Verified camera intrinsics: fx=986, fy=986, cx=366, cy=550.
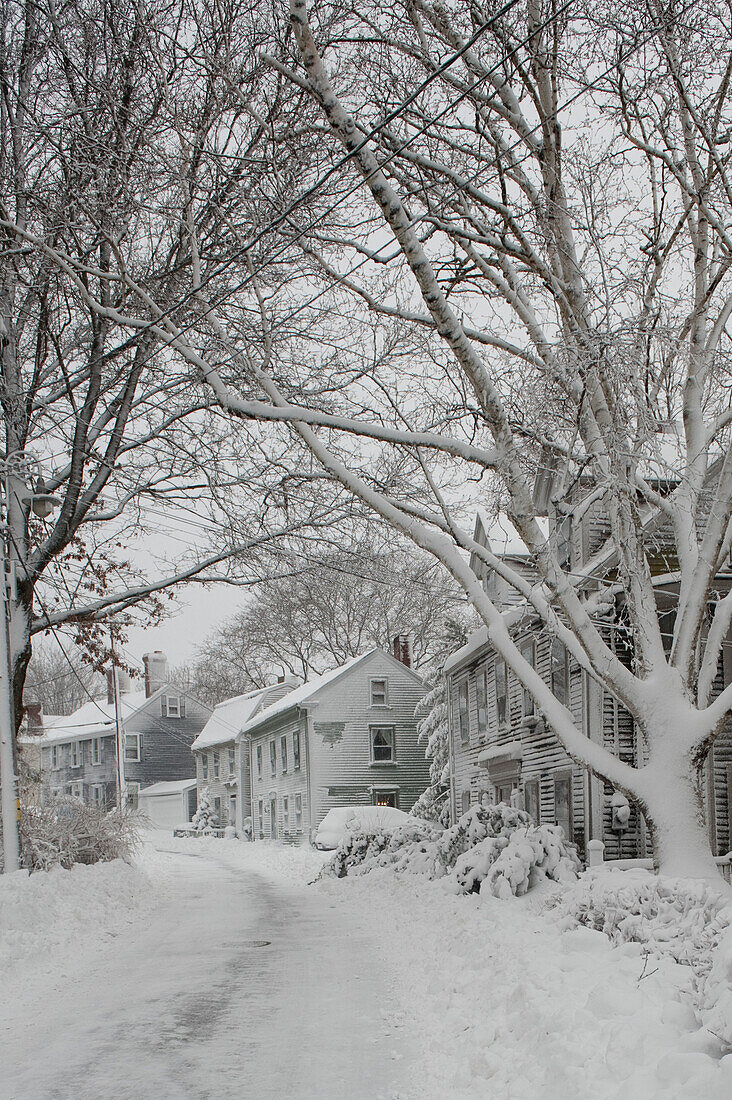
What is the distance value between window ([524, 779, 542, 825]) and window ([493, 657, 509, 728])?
1.85 m

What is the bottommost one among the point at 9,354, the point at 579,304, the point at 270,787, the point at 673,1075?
the point at 270,787

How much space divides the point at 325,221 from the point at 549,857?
27.9ft

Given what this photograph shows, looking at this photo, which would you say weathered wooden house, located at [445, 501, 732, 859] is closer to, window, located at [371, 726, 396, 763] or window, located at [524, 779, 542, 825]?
window, located at [524, 779, 542, 825]

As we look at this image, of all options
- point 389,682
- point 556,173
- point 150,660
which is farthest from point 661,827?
point 150,660

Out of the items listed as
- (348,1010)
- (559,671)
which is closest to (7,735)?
(348,1010)

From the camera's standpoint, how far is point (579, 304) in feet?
35.3

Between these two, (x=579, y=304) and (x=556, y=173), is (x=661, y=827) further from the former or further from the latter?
(x=556, y=173)

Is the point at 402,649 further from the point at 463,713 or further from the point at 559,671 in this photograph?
the point at 559,671

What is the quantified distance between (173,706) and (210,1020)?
5864 cm

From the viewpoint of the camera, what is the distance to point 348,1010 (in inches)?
301

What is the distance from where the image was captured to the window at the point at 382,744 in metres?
38.9

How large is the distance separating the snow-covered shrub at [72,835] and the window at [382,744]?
19.2 m

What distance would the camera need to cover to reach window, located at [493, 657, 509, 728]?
23.4m

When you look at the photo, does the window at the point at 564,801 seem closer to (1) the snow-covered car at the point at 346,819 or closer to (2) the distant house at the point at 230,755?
(1) the snow-covered car at the point at 346,819
